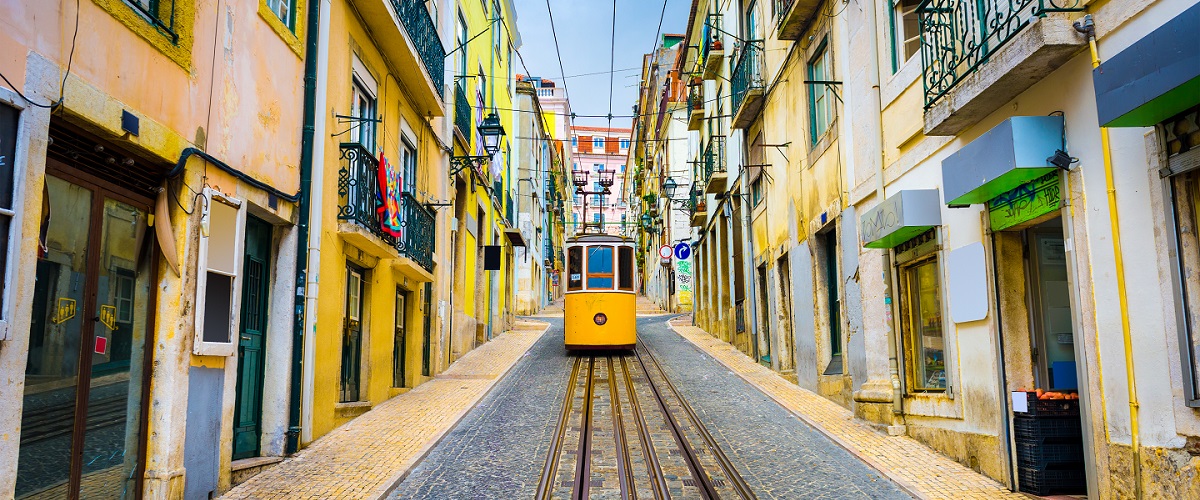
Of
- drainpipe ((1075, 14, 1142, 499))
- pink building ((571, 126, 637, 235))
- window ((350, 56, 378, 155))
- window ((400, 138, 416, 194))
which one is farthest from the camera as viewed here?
pink building ((571, 126, 637, 235))

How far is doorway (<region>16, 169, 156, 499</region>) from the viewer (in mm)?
4449

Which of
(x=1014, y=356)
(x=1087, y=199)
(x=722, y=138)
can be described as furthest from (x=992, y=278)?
(x=722, y=138)

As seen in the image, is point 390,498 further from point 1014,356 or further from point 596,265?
point 596,265

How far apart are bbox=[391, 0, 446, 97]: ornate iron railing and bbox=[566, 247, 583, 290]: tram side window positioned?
5.71 meters

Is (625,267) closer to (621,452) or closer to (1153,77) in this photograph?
(621,452)

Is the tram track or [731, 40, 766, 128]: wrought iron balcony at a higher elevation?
[731, 40, 766, 128]: wrought iron balcony

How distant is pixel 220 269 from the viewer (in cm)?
627

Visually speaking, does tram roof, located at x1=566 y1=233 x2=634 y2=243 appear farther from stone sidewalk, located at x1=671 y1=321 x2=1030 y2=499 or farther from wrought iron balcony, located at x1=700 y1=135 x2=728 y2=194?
stone sidewalk, located at x1=671 y1=321 x2=1030 y2=499

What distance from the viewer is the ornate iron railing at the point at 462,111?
51.1ft

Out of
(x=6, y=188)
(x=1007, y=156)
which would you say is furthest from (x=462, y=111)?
(x=6, y=188)

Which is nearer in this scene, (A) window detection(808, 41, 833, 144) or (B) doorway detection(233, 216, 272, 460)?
(B) doorway detection(233, 216, 272, 460)

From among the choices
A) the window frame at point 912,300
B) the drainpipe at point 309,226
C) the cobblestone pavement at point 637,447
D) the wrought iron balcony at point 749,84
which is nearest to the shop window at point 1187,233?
the cobblestone pavement at point 637,447

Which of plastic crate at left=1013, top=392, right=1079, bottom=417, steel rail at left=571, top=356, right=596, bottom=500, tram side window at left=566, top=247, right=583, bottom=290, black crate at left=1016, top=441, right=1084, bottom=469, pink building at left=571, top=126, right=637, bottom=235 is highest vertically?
pink building at left=571, top=126, right=637, bottom=235

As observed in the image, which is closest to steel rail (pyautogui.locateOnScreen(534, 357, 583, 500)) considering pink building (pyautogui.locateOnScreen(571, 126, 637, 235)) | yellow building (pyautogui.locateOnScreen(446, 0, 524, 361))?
yellow building (pyautogui.locateOnScreen(446, 0, 524, 361))
